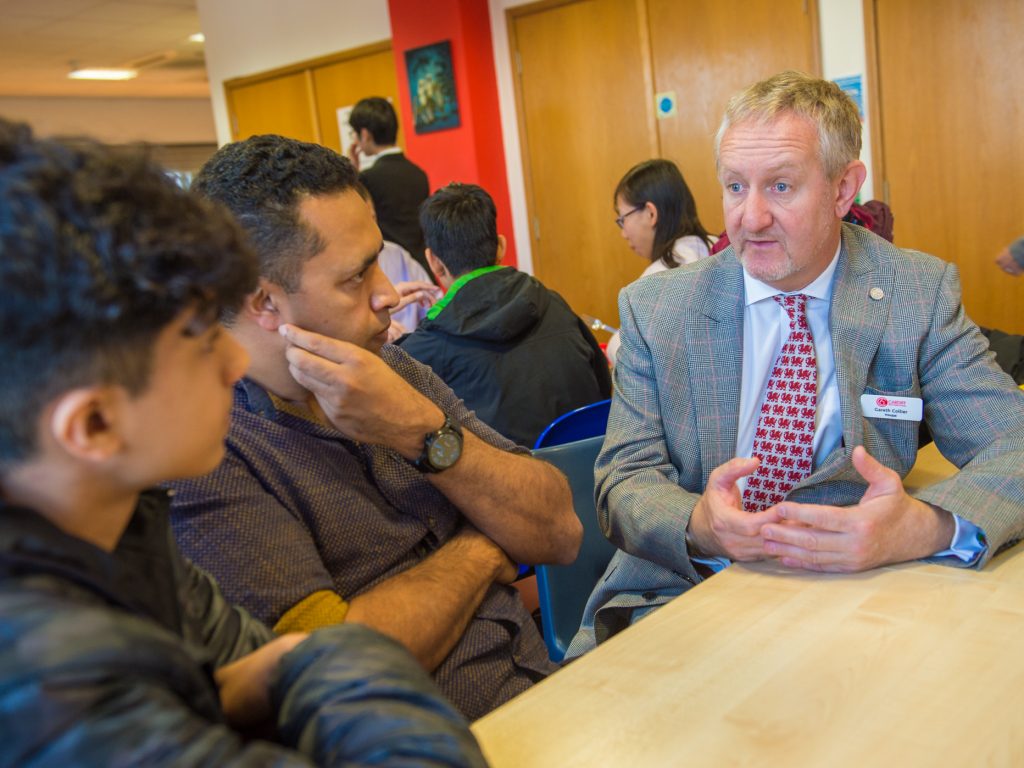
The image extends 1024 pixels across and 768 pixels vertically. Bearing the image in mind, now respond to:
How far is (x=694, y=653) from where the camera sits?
105cm

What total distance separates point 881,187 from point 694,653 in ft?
14.2

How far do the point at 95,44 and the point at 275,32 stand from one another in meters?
3.32

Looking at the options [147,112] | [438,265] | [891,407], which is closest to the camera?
[891,407]

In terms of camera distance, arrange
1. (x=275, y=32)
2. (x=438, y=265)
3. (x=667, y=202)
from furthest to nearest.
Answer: (x=275, y=32) < (x=667, y=202) < (x=438, y=265)

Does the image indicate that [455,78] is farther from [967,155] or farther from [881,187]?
[967,155]

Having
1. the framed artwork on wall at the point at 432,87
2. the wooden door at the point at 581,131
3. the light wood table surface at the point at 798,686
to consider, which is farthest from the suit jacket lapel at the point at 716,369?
the framed artwork on wall at the point at 432,87

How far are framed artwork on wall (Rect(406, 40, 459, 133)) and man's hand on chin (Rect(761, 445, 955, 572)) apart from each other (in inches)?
199

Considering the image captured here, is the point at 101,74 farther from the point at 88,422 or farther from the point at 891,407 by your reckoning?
the point at 88,422

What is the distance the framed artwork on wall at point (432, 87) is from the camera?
586cm

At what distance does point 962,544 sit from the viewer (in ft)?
4.32

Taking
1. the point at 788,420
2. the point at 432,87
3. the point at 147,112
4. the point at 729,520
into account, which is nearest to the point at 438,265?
the point at 788,420

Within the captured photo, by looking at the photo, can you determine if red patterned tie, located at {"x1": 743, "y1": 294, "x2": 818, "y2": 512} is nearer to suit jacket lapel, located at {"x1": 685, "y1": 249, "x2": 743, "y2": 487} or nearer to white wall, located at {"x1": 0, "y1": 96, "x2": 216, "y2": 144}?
suit jacket lapel, located at {"x1": 685, "y1": 249, "x2": 743, "y2": 487}

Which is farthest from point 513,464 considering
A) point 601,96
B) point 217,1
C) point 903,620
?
point 217,1

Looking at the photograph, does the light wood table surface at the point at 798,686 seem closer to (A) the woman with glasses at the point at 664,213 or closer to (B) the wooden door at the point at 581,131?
(A) the woman with glasses at the point at 664,213
